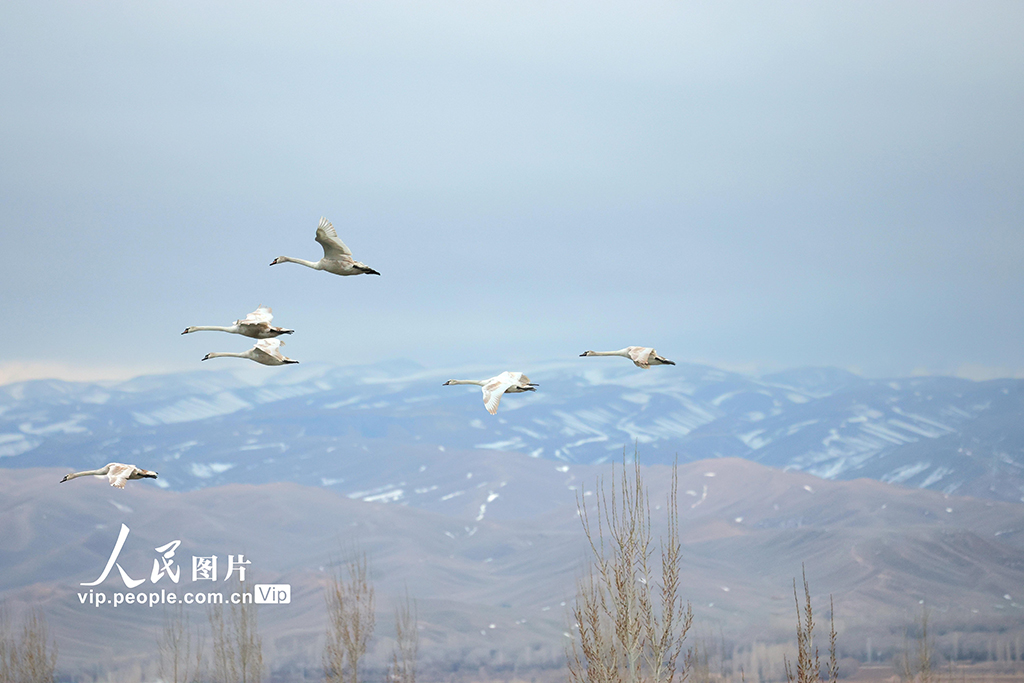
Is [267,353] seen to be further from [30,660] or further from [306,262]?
[30,660]

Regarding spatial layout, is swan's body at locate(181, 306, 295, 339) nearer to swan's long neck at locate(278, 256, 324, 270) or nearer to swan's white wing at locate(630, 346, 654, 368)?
swan's long neck at locate(278, 256, 324, 270)

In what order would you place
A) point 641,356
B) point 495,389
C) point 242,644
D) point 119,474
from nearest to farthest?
point 119,474 → point 495,389 → point 641,356 → point 242,644

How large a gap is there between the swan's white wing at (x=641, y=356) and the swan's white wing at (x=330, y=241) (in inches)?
99.8

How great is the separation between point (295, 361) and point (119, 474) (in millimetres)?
1955

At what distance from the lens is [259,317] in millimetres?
7488

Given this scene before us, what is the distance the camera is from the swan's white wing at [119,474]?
759 centimetres

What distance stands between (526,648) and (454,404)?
83.2 m

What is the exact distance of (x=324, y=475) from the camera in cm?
15850

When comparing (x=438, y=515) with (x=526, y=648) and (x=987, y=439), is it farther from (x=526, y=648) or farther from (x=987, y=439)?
(x=987, y=439)

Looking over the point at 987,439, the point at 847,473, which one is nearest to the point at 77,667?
the point at 847,473

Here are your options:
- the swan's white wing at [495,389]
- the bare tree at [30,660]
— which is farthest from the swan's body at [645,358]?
the bare tree at [30,660]

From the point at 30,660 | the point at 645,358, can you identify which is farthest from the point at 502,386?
the point at 30,660

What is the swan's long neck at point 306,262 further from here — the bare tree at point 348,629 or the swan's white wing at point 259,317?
the bare tree at point 348,629

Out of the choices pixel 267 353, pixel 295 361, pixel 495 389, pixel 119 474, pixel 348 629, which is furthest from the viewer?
pixel 348 629
